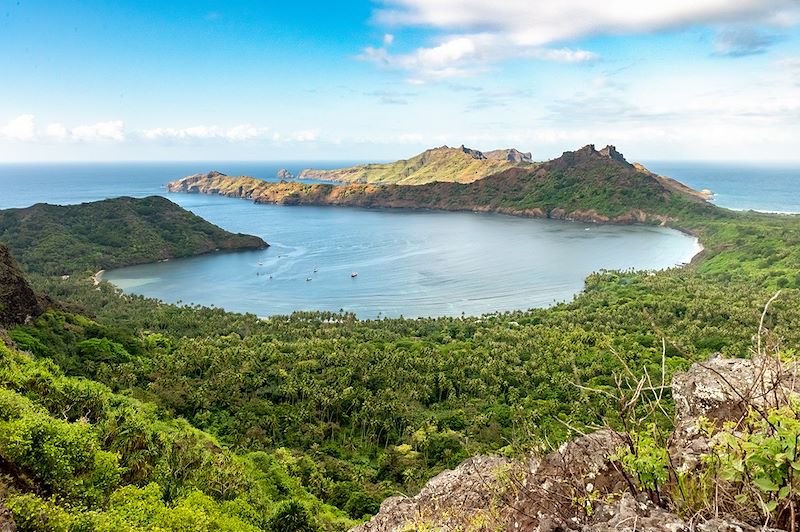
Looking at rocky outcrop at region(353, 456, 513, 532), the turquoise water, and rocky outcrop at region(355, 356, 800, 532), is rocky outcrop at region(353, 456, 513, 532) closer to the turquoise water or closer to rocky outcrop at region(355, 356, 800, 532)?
rocky outcrop at region(355, 356, 800, 532)

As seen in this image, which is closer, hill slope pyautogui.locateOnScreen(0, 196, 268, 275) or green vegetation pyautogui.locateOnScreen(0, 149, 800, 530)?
green vegetation pyautogui.locateOnScreen(0, 149, 800, 530)

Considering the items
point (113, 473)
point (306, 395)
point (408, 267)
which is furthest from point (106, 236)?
point (113, 473)

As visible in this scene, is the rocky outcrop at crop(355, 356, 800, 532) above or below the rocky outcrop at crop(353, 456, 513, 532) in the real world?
above

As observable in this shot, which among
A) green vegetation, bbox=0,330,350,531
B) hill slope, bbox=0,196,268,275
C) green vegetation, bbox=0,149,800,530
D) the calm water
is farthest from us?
hill slope, bbox=0,196,268,275

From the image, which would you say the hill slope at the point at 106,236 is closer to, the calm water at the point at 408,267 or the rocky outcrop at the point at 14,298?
the calm water at the point at 408,267

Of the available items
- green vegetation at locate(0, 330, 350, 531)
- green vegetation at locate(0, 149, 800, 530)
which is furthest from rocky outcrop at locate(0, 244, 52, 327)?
green vegetation at locate(0, 330, 350, 531)

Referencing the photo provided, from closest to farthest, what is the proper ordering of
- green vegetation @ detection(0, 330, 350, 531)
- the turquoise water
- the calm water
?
green vegetation @ detection(0, 330, 350, 531)
the turquoise water
the calm water

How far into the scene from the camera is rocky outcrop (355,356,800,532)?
5.75m

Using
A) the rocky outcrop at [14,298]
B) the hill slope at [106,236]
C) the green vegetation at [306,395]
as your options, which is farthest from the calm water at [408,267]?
the rocky outcrop at [14,298]

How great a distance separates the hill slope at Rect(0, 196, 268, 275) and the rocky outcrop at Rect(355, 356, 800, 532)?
128 metres

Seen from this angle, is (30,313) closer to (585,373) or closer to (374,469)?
(374,469)

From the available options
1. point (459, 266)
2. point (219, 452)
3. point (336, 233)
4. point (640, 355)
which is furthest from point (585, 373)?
point (336, 233)

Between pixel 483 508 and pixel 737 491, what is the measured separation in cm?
617

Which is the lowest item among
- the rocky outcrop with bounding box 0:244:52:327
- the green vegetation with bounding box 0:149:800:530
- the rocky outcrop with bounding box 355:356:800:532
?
the green vegetation with bounding box 0:149:800:530
